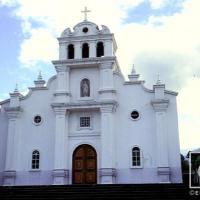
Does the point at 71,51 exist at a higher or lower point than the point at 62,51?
higher

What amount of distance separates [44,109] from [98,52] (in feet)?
18.0

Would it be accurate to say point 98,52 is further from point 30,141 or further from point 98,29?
point 30,141

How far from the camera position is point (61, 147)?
25.5 metres

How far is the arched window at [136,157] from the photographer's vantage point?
82.3ft

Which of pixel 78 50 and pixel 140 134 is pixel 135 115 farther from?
pixel 78 50

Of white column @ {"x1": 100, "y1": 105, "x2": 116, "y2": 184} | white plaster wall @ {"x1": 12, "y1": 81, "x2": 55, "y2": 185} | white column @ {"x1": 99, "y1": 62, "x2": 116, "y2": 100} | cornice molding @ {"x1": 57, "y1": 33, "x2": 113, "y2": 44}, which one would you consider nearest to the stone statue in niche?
white column @ {"x1": 99, "y1": 62, "x2": 116, "y2": 100}

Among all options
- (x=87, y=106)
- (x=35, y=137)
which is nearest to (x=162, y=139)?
(x=87, y=106)

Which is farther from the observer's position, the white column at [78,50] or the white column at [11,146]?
the white column at [78,50]

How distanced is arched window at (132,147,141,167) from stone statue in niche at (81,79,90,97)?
4.96 meters

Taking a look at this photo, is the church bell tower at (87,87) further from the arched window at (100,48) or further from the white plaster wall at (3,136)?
the white plaster wall at (3,136)

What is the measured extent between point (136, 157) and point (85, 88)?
591 cm

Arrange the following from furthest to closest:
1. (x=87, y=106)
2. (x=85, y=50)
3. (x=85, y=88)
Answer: (x=85, y=50) < (x=85, y=88) < (x=87, y=106)

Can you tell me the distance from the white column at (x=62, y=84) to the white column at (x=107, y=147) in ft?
9.20

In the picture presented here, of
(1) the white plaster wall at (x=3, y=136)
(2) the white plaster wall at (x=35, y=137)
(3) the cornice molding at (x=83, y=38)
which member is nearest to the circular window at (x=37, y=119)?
(2) the white plaster wall at (x=35, y=137)
